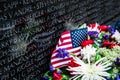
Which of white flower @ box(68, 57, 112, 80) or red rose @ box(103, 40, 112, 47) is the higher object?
red rose @ box(103, 40, 112, 47)

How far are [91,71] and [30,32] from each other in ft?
3.78

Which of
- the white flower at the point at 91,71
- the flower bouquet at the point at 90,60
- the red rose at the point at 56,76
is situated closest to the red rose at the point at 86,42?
the flower bouquet at the point at 90,60

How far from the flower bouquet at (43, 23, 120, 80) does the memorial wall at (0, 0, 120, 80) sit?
35cm

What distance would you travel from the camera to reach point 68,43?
4.69 m

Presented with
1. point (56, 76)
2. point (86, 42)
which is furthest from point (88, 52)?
point (56, 76)

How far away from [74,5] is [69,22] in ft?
1.28

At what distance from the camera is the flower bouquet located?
4.10 m

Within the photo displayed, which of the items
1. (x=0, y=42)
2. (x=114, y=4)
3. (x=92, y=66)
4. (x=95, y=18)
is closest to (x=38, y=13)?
(x=0, y=42)

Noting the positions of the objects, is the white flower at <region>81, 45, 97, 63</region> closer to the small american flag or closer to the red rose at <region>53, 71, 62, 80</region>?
the small american flag

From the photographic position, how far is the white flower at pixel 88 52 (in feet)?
14.4

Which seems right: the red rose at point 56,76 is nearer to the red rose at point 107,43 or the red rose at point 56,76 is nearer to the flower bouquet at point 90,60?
the flower bouquet at point 90,60

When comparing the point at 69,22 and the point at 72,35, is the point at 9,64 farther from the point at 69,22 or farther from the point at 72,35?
the point at 69,22

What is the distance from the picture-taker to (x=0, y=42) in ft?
13.4

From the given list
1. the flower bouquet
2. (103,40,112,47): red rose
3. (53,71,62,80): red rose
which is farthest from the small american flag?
(103,40,112,47): red rose
